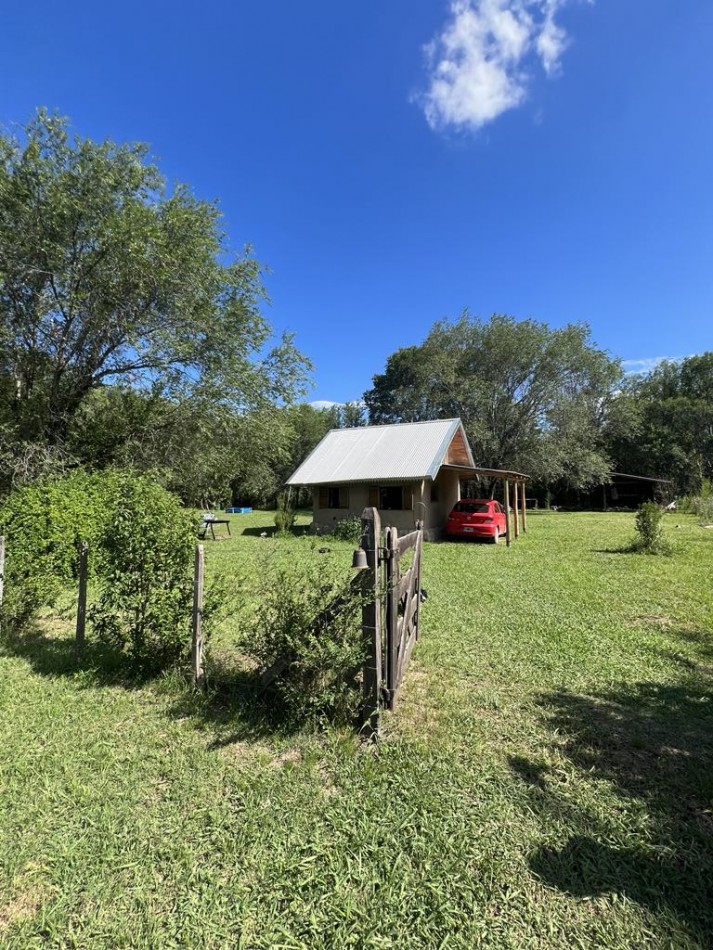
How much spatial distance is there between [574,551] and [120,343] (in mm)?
13764

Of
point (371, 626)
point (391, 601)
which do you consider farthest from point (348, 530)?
point (371, 626)

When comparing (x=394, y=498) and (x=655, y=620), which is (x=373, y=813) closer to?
(x=655, y=620)

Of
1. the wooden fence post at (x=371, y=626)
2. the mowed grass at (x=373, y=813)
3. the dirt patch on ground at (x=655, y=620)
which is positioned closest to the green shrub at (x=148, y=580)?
the mowed grass at (x=373, y=813)

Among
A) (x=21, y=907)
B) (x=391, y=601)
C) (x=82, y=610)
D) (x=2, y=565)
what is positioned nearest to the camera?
(x=21, y=907)

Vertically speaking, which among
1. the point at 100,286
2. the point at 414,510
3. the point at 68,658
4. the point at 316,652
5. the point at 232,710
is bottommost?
the point at 232,710

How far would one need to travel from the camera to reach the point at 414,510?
16469mm

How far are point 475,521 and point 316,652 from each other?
13.3m

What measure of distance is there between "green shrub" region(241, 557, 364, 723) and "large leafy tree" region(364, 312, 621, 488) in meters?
30.1

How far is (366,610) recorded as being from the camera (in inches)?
132

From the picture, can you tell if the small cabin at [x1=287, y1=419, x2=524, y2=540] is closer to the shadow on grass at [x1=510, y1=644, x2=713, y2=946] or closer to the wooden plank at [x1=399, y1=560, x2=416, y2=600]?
the wooden plank at [x1=399, y1=560, x2=416, y2=600]

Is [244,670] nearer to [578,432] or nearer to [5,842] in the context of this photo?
[5,842]

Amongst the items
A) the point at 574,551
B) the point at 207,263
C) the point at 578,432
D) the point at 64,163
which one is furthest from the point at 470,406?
the point at 64,163

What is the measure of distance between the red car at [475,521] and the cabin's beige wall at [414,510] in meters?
1.00

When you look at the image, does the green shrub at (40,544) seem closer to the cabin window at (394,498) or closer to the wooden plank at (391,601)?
the wooden plank at (391,601)
